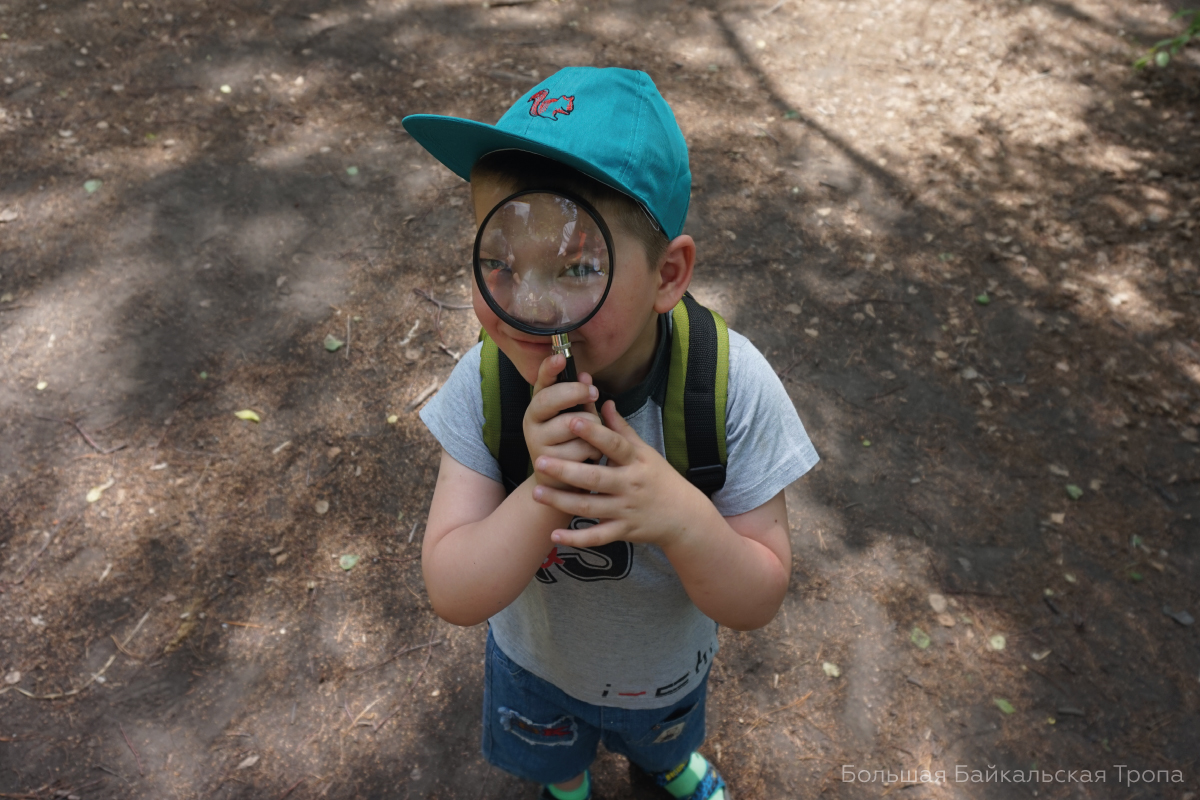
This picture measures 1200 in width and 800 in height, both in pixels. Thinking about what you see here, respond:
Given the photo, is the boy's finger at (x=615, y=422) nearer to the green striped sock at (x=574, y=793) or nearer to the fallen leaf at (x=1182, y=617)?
the green striped sock at (x=574, y=793)

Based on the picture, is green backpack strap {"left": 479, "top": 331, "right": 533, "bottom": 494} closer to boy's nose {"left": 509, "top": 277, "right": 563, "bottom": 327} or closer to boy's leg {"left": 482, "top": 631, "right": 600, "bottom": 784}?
boy's nose {"left": 509, "top": 277, "right": 563, "bottom": 327}

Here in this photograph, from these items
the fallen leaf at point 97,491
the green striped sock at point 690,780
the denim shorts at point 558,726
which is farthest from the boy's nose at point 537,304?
the fallen leaf at point 97,491

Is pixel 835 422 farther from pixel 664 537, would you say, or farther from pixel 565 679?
pixel 664 537

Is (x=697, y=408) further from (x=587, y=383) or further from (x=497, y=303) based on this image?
(x=497, y=303)

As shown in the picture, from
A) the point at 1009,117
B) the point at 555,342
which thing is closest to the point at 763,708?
the point at 555,342

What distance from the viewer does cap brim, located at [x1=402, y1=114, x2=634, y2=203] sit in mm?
→ 1323

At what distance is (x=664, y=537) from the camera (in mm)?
1478

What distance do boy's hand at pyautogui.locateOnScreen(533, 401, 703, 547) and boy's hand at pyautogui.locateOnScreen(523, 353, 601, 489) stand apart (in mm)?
12

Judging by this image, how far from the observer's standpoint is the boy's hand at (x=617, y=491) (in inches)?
53.6

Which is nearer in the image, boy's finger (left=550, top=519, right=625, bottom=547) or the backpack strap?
boy's finger (left=550, top=519, right=625, bottom=547)

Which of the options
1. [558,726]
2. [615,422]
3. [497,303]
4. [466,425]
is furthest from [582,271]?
[558,726]

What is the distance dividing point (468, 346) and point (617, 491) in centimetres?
342

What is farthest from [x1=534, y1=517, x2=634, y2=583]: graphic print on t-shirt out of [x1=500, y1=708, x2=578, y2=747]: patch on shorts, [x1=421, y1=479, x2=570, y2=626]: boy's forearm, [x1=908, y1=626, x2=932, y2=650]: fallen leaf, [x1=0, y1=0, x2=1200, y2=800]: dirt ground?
[x1=908, y1=626, x2=932, y2=650]: fallen leaf

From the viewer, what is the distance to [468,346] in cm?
468
